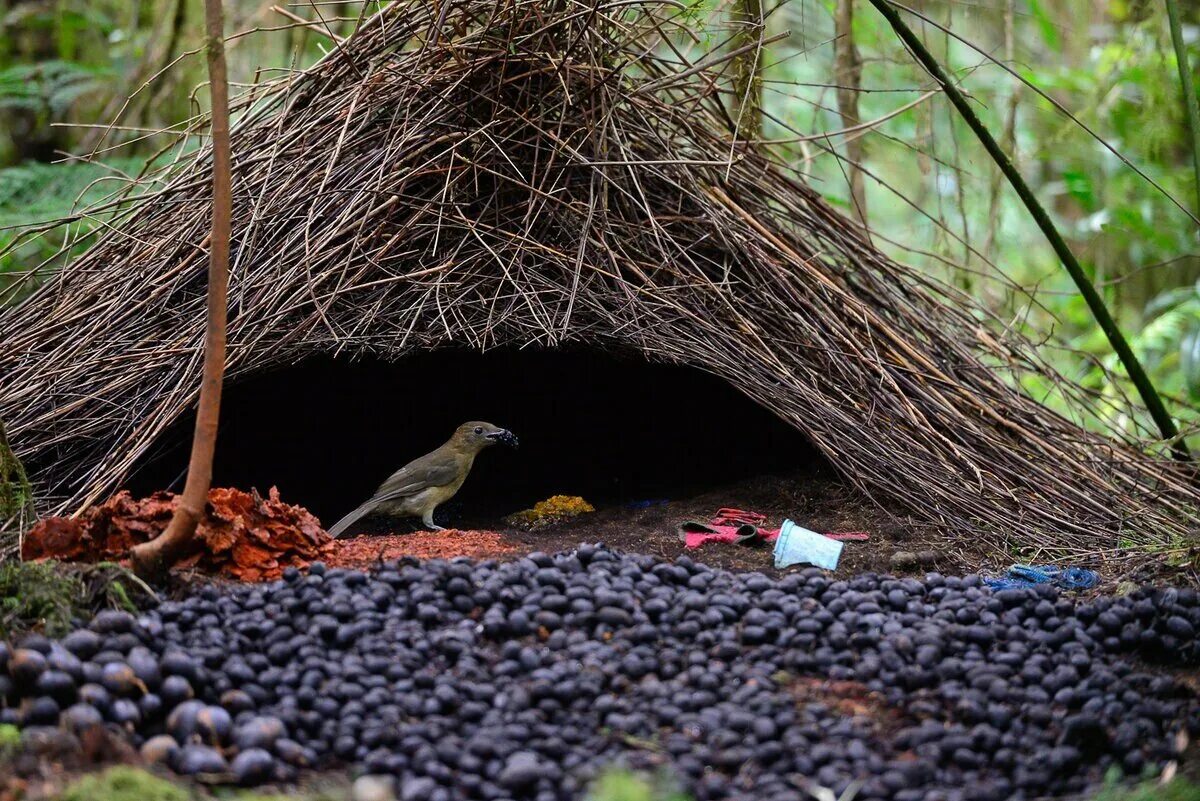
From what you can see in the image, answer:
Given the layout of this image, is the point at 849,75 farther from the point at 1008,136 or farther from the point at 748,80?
the point at 748,80

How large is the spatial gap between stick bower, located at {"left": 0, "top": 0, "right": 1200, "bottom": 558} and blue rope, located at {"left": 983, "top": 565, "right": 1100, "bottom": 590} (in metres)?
0.37

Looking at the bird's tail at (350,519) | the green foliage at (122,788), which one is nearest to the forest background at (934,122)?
the bird's tail at (350,519)

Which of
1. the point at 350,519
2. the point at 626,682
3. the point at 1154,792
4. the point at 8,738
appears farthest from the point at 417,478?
the point at 1154,792

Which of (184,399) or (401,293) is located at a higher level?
(401,293)

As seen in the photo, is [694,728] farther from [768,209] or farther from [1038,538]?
[768,209]

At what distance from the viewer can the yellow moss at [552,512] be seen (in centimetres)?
476

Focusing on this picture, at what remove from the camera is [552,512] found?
4824 millimetres

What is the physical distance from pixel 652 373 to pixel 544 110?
1.45 meters

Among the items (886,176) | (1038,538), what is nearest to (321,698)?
(1038,538)

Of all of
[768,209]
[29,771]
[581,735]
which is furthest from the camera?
[768,209]

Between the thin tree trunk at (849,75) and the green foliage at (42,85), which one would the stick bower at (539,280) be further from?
the green foliage at (42,85)

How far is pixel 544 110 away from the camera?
4.87m

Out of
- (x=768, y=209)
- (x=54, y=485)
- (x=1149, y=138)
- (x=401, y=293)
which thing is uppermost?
(x=1149, y=138)

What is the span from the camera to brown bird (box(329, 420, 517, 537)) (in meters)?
5.10
